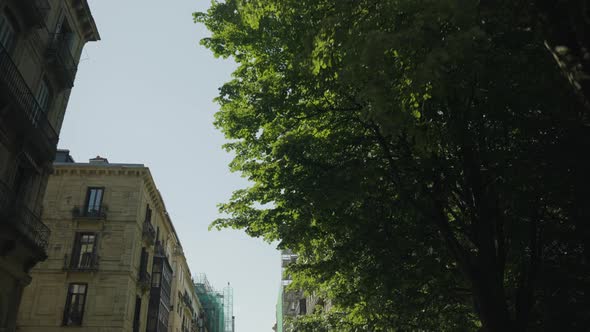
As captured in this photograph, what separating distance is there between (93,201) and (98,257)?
439cm

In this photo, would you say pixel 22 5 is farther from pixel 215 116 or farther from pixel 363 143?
pixel 363 143

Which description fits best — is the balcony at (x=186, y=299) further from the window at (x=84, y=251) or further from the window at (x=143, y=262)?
the window at (x=84, y=251)

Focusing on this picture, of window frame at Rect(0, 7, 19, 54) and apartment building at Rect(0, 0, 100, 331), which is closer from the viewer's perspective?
apartment building at Rect(0, 0, 100, 331)

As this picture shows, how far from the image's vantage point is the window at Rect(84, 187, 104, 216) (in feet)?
108

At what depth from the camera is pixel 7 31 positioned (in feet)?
52.7

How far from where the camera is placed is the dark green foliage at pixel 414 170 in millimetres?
8477

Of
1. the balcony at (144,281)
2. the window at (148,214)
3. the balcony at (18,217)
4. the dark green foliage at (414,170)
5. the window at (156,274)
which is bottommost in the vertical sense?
the dark green foliage at (414,170)

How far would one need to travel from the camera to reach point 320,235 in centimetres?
1101

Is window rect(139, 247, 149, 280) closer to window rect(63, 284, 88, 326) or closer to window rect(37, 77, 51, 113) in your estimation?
window rect(63, 284, 88, 326)

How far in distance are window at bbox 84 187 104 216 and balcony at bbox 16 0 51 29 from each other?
17.7m

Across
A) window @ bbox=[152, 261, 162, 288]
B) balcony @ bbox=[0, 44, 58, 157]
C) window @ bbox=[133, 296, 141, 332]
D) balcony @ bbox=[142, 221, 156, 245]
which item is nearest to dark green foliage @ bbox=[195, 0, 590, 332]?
balcony @ bbox=[0, 44, 58, 157]

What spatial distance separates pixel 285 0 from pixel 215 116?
4.31 metres

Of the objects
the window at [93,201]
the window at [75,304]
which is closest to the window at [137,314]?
the window at [75,304]

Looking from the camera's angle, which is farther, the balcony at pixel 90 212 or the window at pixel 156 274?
the window at pixel 156 274
